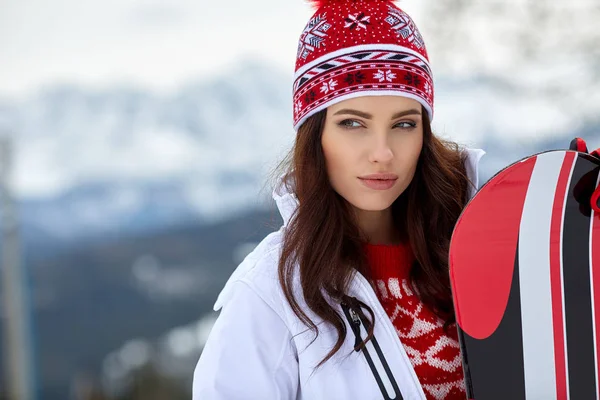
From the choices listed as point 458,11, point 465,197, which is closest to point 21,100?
point 458,11

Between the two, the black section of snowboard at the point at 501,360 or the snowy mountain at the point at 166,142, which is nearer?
the black section of snowboard at the point at 501,360

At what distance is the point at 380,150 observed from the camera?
1.96 metres

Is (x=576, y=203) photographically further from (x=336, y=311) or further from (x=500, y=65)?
(x=500, y=65)

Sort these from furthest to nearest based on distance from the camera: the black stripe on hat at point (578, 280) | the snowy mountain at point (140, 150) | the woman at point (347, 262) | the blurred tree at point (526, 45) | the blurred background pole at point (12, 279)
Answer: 1. the snowy mountain at point (140, 150)
2. the blurred background pole at point (12, 279)
3. the blurred tree at point (526, 45)
4. the woman at point (347, 262)
5. the black stripe on hat at point (578, 280)

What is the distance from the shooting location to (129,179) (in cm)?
4044

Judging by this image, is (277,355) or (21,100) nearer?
(277,355)

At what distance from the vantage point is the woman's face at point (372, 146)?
1.97 meters

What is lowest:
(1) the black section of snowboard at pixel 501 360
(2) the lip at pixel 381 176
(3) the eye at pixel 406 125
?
(1) the black section of snowboard at pixel 501 360

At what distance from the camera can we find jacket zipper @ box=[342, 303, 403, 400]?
1.93 metres

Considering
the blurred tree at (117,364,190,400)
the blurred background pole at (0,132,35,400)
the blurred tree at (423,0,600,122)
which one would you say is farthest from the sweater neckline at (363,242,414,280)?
the blurred tree at (117,364,190,400)

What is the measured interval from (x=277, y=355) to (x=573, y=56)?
5.30 metres

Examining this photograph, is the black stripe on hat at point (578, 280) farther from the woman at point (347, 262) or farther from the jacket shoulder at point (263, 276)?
the jacket shoulder at point (263, 276)

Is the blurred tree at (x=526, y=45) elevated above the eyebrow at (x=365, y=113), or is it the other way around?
the blurred tree at (x=526, y=45)

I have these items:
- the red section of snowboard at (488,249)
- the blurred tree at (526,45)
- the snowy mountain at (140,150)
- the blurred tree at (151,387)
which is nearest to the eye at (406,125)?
the red section of snowboard at (488,249)
